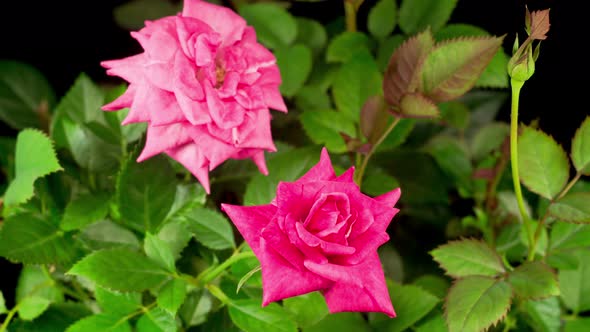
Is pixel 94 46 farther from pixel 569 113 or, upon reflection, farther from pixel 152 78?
pixel 569 113

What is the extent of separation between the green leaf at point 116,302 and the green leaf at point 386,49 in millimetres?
307

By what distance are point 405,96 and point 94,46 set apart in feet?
1.50

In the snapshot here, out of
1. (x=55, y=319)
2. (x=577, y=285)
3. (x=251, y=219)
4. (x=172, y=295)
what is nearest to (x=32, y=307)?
(x=55, y=319)

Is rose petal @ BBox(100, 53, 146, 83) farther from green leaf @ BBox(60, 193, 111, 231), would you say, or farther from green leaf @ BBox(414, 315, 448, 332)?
green leaf @ BBox(414, 315, 448, 332)

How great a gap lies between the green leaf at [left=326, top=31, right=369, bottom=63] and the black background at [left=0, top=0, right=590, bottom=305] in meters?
0.17

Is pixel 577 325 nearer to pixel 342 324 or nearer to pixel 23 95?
pixel 342 324

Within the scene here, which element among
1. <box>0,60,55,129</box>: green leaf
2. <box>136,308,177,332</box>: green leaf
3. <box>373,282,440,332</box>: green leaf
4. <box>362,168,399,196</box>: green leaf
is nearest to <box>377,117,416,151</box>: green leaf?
<box>362,168,399,196</box>: green leaf

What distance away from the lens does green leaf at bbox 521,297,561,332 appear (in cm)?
60

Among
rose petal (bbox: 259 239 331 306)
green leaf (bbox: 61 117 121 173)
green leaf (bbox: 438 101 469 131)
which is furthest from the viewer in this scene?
green leaf (bbox: 438 101 469 131)

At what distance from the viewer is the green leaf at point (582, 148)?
1.77 ft

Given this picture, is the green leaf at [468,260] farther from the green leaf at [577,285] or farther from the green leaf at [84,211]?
the green leaf at [84,211]

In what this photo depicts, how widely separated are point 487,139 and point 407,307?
0.88ft

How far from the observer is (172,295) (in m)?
0.51

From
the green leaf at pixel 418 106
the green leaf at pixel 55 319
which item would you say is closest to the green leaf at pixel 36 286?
the green leaf at pixel 55 319
